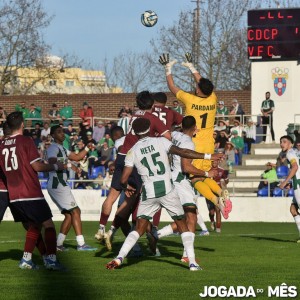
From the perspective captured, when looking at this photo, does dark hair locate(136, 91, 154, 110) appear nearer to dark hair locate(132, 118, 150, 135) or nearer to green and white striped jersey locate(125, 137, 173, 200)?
dark hair locate(132, 118, 150, 135)

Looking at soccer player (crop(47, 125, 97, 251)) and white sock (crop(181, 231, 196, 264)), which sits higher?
soccer player (crop(47, 125, 97, 251))

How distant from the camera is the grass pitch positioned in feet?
40.1

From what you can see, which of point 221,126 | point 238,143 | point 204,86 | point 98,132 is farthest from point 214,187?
point 98,132

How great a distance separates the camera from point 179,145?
16.0m

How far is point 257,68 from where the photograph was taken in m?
43.8

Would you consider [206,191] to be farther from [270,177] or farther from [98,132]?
[98,132]

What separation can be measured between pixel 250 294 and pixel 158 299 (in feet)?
3.47

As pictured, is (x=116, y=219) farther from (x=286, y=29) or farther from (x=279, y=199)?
(x=286, y=29)

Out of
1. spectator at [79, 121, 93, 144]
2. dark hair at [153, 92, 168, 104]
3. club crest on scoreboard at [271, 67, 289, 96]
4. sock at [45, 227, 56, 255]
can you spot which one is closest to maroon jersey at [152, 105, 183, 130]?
dark hair at [153, 92, 168, 104]

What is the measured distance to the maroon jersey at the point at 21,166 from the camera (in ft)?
46.7

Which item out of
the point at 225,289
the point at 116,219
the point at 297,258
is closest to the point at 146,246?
the point at 116,219

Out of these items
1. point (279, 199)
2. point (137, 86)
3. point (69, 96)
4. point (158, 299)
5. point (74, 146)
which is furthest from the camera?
point (137, 86)

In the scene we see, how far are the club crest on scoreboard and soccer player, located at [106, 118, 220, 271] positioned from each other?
29.5m

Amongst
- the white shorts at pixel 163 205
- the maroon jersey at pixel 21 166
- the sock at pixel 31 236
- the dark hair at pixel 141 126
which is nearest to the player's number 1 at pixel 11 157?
the maroon jersey at pixel 21 166
